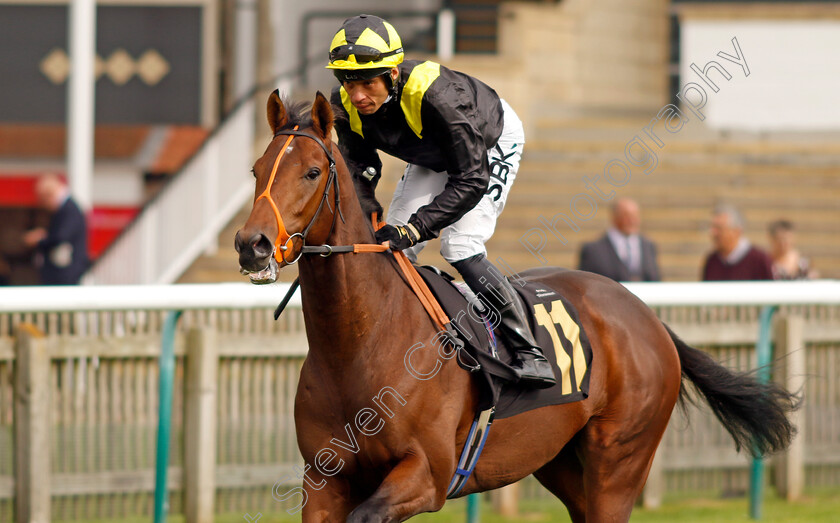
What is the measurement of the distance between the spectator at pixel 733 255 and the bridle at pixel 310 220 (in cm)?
428

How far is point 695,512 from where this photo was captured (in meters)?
5.95

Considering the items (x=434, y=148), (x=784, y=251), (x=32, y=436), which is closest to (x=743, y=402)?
(x=434, y=148)

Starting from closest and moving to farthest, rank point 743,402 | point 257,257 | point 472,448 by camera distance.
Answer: point 257,257 → point 472,448 → point 743,402

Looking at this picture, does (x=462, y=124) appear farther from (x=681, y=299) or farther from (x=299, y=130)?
(x=681, y=299)

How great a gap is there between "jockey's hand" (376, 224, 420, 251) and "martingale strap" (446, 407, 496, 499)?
633 mm

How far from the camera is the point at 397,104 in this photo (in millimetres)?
3787

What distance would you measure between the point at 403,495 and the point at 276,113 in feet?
3.92

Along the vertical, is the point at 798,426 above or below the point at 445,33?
below

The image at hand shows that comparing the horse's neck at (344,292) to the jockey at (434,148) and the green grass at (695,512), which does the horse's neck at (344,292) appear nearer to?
the jockey at (434,148)

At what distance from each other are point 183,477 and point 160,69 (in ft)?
26.3

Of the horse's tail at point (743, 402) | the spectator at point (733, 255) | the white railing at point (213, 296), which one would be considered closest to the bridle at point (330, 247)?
the white railing at point (213, 296)

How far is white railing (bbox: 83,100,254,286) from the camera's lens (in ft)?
32.6

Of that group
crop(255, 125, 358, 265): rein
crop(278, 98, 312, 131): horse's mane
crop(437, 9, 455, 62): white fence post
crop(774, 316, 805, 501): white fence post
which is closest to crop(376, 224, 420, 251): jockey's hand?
crop(255, 125, 358, 265): rein

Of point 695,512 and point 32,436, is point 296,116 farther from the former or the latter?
point 695,512
